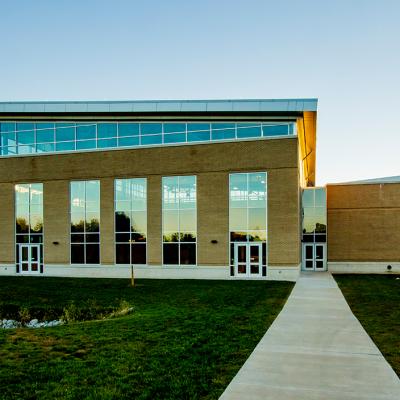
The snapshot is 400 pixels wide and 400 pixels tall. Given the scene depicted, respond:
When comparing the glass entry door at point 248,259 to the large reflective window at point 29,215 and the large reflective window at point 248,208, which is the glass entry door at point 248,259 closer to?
the large reflective window at point 248,208

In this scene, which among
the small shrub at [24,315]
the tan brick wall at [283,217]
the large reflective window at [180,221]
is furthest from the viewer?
the large reflective window at [180,221]

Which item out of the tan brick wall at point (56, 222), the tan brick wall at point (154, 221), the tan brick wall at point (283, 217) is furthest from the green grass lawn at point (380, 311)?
the tan brick wall at point (56, 222)

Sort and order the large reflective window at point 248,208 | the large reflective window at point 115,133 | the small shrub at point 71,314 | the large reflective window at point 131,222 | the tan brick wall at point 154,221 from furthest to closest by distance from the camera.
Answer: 1. the large reflective window at point 131,222
2. the tan brick wall at point 154,221
3. the large reflective window at point 115,133
4. the large reflective window at point 248,208
5. the small shrub at point 71,314

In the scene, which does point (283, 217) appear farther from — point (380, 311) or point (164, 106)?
point (380, 311)

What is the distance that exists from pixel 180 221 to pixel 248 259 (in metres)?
4.82

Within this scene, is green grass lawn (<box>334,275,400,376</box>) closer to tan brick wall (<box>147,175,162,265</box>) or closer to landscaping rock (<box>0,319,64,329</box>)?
landscaping rock (<box>0,319,64,329</box>)

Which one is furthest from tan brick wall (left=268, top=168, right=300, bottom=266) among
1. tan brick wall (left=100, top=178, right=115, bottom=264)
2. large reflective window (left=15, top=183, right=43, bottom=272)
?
large reflective window (left=15, top=183, right=43, bottom=272)

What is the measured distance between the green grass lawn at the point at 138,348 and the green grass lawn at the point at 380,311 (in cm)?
265

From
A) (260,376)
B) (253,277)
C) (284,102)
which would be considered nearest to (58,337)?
(260,376)

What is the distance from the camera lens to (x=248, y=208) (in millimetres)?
26781

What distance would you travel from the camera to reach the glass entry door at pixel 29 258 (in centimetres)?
3105

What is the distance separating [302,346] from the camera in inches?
381

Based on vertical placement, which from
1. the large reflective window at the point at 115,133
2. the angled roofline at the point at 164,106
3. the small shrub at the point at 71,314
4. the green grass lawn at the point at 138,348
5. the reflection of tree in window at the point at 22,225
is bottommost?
the small shrub at the point at 71,314

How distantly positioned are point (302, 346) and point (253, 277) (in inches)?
666
